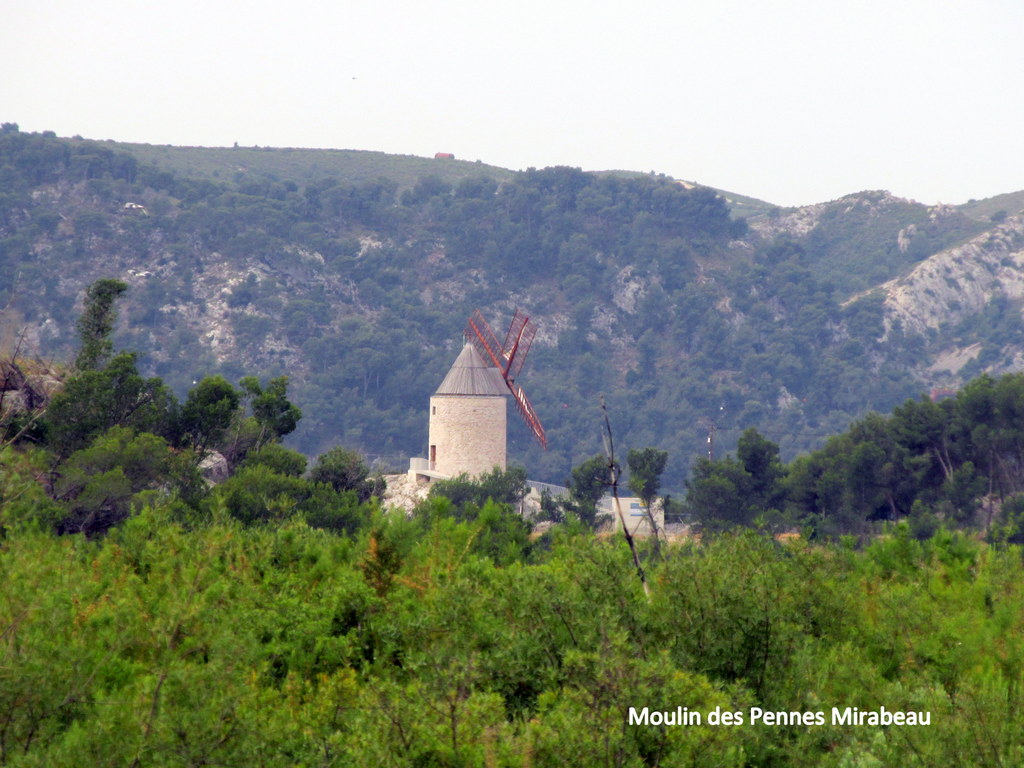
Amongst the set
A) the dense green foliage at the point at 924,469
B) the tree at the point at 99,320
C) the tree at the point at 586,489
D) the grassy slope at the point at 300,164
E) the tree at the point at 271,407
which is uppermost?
the grassy slope at the point at 300,164

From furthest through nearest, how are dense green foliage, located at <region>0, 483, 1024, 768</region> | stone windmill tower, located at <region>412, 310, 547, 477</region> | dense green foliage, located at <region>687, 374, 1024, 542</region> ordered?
stone windmill tower, located at <region>412, 310, 547, 477</region> → dense green foliage, located at <region>687, 374, 1024, 542</region> → dense green foliage, located at <region>0, 483, 1024, 768</region>

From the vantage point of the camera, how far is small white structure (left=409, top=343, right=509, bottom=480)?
34125 mm

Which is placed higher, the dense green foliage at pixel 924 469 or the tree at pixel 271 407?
the tree at pixel 271 407

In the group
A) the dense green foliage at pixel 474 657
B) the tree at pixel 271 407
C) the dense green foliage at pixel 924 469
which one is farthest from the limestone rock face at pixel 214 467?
the dense green foliage at pixel 474 657

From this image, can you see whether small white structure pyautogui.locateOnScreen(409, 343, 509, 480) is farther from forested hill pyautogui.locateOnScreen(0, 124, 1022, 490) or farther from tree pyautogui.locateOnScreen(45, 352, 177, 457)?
forested hill pyautogui.locateOnScreen(0, 124, 1022, 490)

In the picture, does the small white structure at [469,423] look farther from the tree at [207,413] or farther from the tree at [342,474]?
the tree at [207,413]

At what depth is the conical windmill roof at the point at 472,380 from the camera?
34.2 m

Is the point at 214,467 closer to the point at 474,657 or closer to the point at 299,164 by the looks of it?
the point at 474,657

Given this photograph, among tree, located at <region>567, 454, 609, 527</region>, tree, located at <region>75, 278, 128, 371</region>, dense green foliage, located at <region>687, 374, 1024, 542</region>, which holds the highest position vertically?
tree, located at <region>75, 278, 128, 371</region>

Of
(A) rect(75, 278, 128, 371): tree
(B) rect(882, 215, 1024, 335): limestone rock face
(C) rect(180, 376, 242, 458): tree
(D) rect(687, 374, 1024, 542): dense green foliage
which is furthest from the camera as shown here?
(B) rect(882, 215, 1024, 335): limestone rock face

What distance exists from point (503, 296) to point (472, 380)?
4445 centimetres

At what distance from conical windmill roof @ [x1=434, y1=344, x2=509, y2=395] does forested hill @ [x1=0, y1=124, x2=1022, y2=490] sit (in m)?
28.5

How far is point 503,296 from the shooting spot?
7838cm

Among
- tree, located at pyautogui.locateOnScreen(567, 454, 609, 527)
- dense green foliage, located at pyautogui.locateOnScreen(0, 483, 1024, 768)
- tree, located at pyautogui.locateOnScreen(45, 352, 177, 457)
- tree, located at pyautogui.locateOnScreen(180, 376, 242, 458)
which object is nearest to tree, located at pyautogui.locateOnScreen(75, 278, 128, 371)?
tree, located at pyautogui.locateOnScreen(45, 352, 177, 457)
